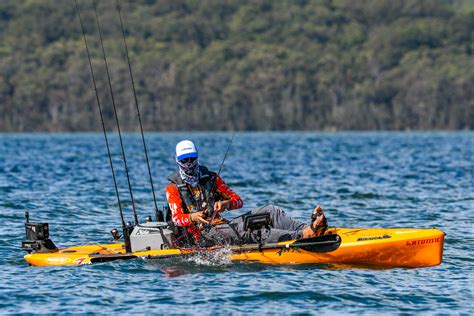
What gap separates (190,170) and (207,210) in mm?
679

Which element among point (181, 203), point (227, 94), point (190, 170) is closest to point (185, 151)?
point (190, 170)

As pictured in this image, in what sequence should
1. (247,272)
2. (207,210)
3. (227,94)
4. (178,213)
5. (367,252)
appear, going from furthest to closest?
(227,94) < (207,210) < (178,213) < (367,252) < (247,272)

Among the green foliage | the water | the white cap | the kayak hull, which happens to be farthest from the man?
the green foliage

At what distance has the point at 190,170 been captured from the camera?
49.2ft

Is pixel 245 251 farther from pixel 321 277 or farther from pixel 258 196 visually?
pixel 258 196

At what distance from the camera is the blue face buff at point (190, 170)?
49.0 feet

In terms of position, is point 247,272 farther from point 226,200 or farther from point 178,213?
point 178,213

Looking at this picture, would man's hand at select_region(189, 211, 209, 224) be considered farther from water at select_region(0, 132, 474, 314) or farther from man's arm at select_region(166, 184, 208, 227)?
water at select_region(0, 132, 474, 314)

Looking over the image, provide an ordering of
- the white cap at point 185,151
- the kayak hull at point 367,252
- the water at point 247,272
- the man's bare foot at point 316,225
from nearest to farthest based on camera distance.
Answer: the water at point 247,272 → the man's bare foot at point 316,225 → the kayak hull at point 367,252 → the white cap at point 185,151

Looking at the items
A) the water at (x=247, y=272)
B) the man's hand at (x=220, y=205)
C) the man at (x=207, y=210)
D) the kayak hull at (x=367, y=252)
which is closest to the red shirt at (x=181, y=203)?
the man at (x=207, y=210)

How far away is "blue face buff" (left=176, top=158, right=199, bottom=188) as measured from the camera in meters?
14.9

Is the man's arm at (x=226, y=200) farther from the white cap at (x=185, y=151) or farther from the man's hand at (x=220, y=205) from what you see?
the white cap at (x=185, y=151)

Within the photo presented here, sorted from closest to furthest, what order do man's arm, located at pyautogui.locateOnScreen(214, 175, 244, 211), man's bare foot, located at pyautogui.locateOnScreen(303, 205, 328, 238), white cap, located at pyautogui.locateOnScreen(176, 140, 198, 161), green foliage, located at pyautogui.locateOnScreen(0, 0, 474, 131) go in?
man's bare foot, located at pyautogui.locateOnScreen(303, 205, 328, 238), white cap, located at pyautogui.locateOnScreen(176, 140, 198, 161), man's arm, located at pyautogui.locateOnScreen(214, 175, 244, 211), green foliage, located at pyautogui.locateOnScreen(0, 0, 474, 131)

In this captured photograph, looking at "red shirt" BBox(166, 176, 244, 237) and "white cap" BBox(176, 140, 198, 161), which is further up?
"white cap" BBox(176, 140, 198, 161)
